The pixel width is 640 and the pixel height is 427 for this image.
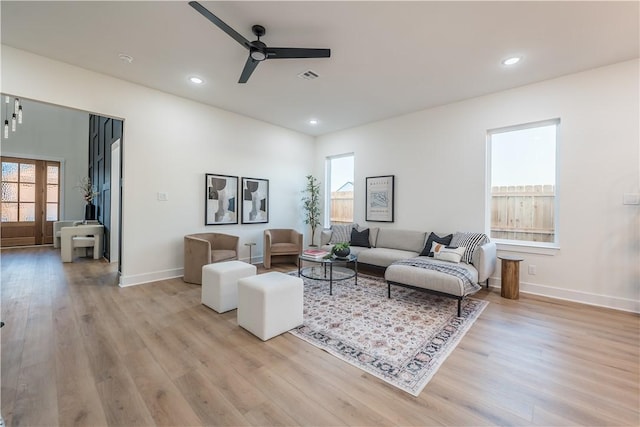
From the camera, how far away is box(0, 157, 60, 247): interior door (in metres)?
6.94

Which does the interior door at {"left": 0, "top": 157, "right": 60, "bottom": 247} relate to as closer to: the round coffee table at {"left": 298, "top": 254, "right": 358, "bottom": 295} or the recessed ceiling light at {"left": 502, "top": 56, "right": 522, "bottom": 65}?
the round coffee table at {"left": 298, "top": 254, "right": 358, "bottom": 295}

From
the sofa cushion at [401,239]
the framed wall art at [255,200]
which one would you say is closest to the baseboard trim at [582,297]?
the sofa cushion at [401,239]

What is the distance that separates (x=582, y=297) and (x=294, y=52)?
452 cm

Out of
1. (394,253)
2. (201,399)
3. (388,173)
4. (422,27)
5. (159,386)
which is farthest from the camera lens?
(388,173)

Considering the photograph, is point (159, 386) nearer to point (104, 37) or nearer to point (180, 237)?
point (180, 237)

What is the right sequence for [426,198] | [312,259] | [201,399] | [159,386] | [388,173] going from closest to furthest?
[201,399], [159,386], [312,259], [426,198], [388,173]

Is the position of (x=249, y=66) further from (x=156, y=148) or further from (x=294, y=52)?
(x=156, y=148)

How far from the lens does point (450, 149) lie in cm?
445

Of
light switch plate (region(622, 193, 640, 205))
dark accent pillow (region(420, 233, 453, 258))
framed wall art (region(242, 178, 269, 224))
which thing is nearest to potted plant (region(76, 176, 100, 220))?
framed wall art (region(242, 178, 269, 224))

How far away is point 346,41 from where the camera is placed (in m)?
2.80

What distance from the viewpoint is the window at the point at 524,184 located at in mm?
3689

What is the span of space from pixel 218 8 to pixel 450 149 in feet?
12.6

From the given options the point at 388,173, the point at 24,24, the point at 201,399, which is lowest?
the point at 201,399

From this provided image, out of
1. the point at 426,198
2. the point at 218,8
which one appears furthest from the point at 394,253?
the point at 218,8
